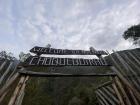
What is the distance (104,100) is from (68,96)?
16.6 meters

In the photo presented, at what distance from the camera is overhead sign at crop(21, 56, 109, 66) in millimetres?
6859

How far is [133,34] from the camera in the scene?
135 feet

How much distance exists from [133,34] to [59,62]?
123 feet

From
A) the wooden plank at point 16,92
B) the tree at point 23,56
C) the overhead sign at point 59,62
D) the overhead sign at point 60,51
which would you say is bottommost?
the wooden plank at point 16,92

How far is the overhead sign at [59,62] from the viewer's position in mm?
6859

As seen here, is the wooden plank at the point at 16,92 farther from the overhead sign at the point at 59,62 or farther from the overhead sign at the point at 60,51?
the overhead sign at the point at 60,51

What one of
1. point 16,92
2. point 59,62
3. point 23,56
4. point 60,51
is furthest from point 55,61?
point 23,56

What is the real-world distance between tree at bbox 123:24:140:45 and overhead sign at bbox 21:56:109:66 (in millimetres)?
35580

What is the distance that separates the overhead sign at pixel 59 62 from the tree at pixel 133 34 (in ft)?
117

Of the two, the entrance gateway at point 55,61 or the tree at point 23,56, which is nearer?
the entrance gateway at point 55,61

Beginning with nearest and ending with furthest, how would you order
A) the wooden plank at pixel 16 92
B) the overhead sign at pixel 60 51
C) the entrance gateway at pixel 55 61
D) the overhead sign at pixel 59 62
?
the wooden plank at pixel 16 92
the entrance gateway at pixel 55 61
the overhead sign at pixel 59 62
the overhead sign at pixel 60 51

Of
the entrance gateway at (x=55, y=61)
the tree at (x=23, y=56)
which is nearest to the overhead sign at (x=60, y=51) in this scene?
the entrance gateway at (x=55, y=61)

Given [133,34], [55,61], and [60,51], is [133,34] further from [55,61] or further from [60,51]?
[55,61]

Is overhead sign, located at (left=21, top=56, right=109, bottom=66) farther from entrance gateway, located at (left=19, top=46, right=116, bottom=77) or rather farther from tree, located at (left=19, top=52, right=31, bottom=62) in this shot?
tree, located at (left=19, top=52, right=31, bottom=62)
